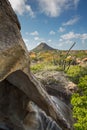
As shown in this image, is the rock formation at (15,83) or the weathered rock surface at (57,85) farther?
the weathered rock surface at (57,85)

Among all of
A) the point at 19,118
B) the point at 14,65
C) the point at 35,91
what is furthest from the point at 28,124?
the point at 14,65

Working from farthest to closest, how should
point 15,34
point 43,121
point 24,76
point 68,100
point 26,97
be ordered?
point 68,100, point 43,121, point 26,97, point 24,76, point 15,34

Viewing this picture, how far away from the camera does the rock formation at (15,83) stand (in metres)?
8.16

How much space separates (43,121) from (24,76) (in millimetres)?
4131

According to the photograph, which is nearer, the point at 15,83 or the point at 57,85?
the point at 15,83

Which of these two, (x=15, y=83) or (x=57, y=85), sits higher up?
(x=15, y=83)

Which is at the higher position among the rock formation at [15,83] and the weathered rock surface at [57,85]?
the rock formation at [15,83]

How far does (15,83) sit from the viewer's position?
11.7 meters

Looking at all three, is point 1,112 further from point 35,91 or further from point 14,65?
point 14,65

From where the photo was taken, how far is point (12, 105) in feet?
42.6

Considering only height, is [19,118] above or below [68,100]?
above

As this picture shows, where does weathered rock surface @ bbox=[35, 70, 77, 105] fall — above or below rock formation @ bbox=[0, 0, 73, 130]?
below

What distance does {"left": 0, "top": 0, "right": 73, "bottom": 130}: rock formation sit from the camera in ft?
26.8

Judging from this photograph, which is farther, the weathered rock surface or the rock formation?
the weathered rock surface
